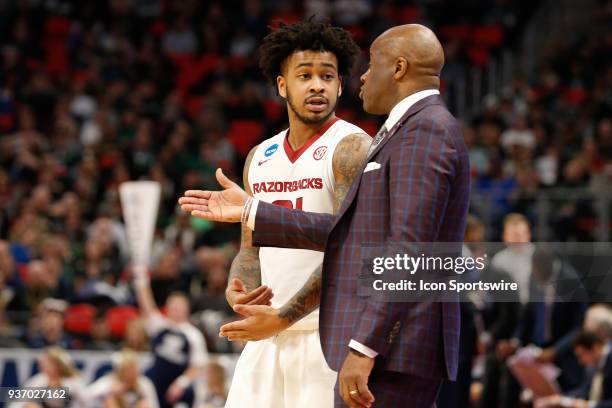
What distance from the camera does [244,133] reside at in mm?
17594

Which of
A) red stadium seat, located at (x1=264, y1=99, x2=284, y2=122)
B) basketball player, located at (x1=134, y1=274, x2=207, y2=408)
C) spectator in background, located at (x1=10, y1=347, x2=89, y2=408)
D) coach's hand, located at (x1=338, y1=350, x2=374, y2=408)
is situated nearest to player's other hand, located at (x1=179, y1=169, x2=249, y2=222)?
coach's hand, located at (x1=338, y1=350, x2=374, y2=408)

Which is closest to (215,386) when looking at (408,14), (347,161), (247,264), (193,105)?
(247,264)

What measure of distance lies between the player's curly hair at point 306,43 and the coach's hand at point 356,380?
1.82 meters

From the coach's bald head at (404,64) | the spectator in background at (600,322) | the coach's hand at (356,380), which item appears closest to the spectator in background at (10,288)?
the spectator in background at (600,322)

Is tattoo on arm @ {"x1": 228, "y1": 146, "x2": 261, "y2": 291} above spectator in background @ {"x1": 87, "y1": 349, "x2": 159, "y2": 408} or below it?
above

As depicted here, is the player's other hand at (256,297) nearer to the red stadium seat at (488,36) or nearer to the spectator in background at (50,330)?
the spectator in background at (50,330)

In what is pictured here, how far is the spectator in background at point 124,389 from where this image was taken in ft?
35.0

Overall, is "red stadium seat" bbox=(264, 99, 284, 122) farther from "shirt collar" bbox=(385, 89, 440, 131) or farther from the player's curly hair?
"shirt collar" bbox=(385, 89, 440, 131)

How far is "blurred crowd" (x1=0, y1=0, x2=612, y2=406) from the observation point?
1306cm

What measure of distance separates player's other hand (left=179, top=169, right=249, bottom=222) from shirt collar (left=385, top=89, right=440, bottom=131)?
71 centimetres

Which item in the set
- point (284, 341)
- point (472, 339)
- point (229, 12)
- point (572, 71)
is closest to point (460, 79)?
point (572, 71)

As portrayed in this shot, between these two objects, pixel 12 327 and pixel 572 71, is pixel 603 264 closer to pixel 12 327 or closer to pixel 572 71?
pixel 12 327

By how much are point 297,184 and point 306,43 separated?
735 mm

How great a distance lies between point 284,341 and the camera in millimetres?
4953
